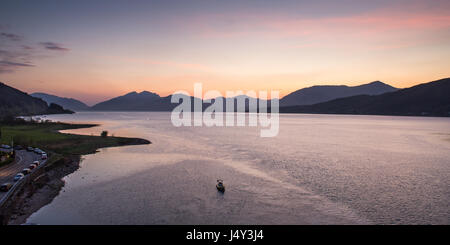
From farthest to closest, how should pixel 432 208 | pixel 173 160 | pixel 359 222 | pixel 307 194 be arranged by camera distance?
pixel 173 160 → pixel 307 194 → pixel 432 208 → pixel 359 222

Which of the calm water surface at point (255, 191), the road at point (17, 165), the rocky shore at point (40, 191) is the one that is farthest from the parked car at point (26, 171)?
the calm water surface at point (255, 191)

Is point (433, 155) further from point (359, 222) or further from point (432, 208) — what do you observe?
point (359, 222)

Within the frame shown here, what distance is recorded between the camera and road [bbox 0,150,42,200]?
1742 inches

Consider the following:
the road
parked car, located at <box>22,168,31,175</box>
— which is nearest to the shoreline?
parked car, located at <box>22,168,31,175</box>

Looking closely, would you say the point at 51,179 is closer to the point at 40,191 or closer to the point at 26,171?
the point at 26,171

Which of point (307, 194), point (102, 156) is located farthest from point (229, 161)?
point (102, 156)

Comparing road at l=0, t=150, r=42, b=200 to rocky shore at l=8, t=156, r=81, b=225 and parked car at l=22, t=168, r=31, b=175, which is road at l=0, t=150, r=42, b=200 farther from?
rocky shore at l=8, t=156, r=81, b=225

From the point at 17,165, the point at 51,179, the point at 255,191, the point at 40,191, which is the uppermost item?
the point at 17,165

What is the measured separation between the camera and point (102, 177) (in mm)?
54938

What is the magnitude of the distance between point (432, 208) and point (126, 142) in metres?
93.9

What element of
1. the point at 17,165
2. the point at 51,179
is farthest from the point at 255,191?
the point at 17,165

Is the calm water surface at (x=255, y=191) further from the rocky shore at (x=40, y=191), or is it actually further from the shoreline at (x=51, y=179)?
the shoreline at (x=51, y=179)

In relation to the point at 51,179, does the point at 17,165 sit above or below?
above

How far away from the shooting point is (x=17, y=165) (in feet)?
176
